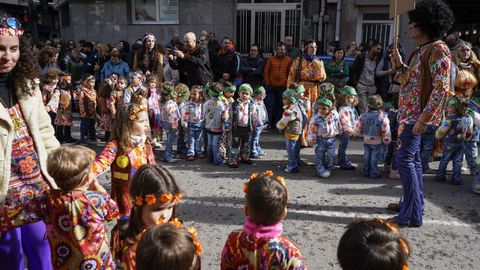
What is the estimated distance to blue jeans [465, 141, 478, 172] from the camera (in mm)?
5750

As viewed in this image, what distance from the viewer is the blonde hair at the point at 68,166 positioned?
2365mm

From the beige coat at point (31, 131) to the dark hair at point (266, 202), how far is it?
118 cm

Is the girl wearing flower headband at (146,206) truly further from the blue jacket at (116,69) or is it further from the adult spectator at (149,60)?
the blue jacket at (116,69)

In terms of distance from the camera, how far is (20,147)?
8.09 ft

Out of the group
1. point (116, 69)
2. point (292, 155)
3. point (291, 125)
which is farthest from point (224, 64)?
point (292, 155)

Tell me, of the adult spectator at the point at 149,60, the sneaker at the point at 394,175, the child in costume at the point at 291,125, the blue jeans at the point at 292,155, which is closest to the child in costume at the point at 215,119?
the child in costume at the point at 291,125

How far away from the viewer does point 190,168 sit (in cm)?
646

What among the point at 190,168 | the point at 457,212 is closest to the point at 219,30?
the point at 190,168

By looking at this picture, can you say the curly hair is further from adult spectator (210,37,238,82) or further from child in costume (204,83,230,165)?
adult spectator (210,37,238,82)

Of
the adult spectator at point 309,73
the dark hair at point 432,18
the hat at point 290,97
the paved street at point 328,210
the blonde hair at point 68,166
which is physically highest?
the dark hair at point 432,18

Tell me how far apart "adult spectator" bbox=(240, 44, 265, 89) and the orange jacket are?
2.09 ft

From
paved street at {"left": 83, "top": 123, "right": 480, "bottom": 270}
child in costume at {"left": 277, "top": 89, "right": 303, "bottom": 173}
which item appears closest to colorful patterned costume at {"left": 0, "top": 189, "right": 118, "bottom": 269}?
paved street at {"left": 83, "top": 123, "right": 480, "bottom": 270}

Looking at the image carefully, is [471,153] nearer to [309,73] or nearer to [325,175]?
[325,175]

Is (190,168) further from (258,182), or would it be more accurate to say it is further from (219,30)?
(219,30)
